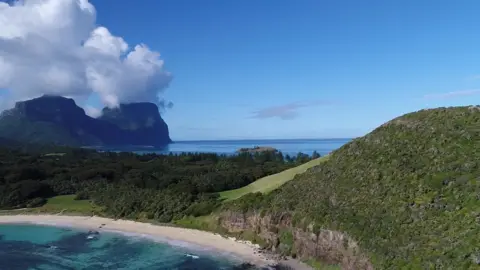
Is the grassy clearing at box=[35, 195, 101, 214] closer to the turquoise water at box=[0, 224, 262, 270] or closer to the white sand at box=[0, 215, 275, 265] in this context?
the white sand at box=[0, 215, 275, 265]

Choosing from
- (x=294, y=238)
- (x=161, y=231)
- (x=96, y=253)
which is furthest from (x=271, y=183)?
(x=96, y=253)

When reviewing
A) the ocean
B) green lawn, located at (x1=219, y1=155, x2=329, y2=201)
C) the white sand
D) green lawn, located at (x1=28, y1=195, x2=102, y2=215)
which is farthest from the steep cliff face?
green lawn, located at (x1=28, y1=195, x2=102, y2=215)

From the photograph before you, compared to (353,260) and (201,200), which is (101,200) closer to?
(201,200)

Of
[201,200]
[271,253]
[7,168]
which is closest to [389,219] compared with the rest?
[271,253]

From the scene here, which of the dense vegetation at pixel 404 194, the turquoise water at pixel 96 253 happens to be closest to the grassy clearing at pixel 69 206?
the turquoise water at pixel 96 253

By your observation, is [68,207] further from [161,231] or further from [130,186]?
[161,231]

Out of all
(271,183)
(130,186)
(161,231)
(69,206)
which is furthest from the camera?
(130,186)
